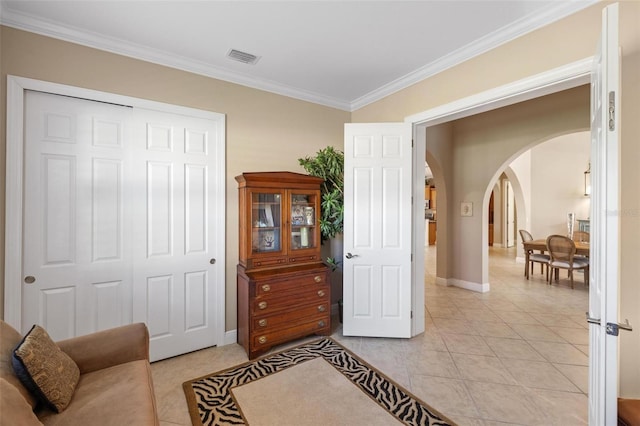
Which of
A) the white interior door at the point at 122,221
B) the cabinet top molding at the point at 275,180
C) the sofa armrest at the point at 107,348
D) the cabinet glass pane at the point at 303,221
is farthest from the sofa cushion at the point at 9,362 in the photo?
the cabinet glass pane at the point at 303,221

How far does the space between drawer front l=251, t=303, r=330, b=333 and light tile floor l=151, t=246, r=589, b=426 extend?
1.10ft

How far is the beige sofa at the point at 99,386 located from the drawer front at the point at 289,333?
3.31ft

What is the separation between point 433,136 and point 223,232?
395cm

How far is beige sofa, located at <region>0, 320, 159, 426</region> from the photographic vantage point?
101 centimetres

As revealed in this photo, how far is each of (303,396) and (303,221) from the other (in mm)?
1649

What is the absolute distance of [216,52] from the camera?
252 centimetres

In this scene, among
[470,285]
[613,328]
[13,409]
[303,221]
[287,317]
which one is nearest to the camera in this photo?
[13,409]

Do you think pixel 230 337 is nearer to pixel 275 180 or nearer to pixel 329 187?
pixel 275 180

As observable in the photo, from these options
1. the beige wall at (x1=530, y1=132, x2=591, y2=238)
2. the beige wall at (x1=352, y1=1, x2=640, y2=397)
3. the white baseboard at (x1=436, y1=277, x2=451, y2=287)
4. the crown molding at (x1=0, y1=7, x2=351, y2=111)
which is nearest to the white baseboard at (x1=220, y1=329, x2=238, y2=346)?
the crown molding at (x1=0, y1=7, x2=351, y2=111)

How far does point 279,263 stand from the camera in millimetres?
2912

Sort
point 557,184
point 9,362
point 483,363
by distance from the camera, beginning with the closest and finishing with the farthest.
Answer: point 9,362
point 483,363
point 557,184

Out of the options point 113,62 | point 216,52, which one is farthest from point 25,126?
point 216,52

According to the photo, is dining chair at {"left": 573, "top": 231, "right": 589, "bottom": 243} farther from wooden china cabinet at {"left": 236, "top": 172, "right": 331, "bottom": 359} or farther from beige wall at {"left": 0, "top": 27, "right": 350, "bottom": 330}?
wooden china cabinet at {"left": 236, "top": 172, "right": 331, "bottom": 359}

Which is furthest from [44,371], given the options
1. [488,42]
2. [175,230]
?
[488,42]
